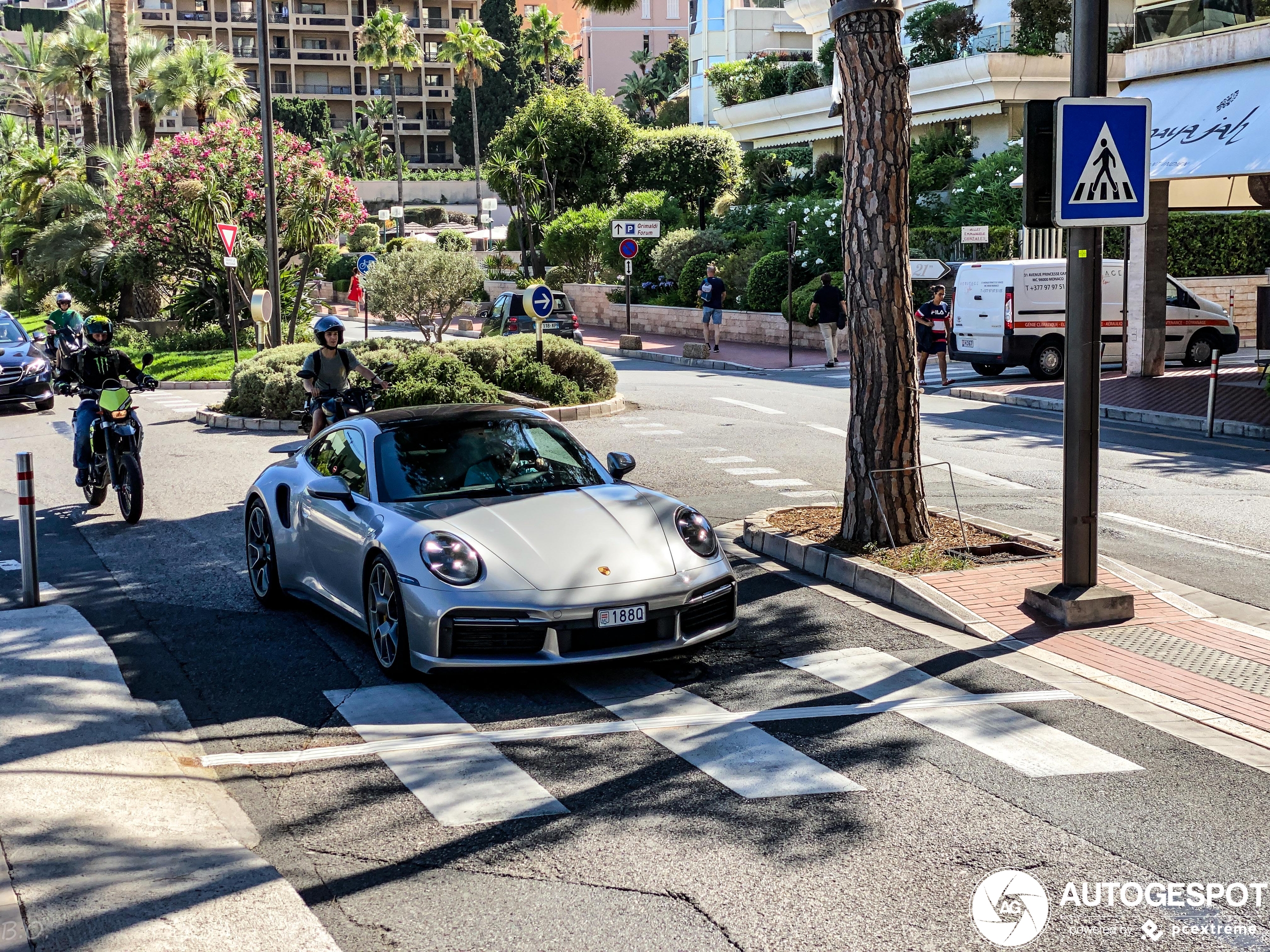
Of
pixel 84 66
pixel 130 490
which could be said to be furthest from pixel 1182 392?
pixel 84 66

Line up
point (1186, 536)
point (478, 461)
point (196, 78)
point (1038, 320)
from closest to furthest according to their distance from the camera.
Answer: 1. point (478, 461)
2. point (1186, 536)
3. point (1038, 320)
4. point (196, 78)

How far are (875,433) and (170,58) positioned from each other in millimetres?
42754

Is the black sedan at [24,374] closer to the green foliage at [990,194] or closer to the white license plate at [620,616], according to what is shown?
the white license plate at [620,616]

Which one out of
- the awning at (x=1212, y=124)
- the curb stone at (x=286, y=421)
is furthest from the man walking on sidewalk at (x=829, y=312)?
the curb stone at (x=286, y=421)

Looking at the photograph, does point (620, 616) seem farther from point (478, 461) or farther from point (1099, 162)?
point (1099, 162)

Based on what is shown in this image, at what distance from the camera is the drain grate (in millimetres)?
7145

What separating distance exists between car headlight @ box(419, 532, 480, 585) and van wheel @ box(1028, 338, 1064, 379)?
19456 mm

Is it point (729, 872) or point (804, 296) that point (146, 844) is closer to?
point (729, 872)

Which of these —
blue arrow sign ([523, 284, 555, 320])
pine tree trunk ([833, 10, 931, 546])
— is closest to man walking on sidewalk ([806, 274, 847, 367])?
blue arrow sign ([523, 284, 555, 320])

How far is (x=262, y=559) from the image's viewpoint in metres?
9.03

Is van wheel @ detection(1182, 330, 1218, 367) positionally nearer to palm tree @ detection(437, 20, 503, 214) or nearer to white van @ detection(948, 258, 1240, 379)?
white van @ detection(948, 258, 1240, 379)

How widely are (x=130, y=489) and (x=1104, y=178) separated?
836 cm

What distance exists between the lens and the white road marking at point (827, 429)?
17.7 m

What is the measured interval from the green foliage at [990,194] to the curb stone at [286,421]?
17.7 meters
